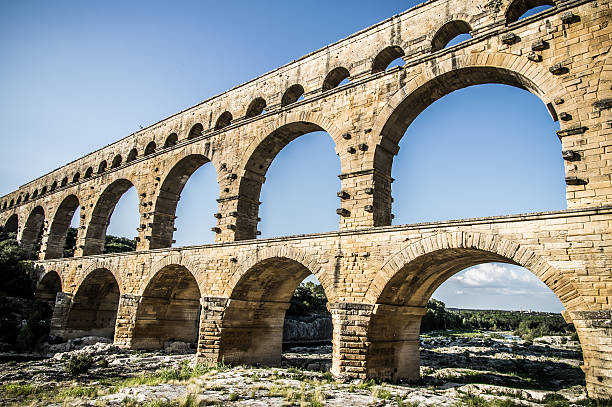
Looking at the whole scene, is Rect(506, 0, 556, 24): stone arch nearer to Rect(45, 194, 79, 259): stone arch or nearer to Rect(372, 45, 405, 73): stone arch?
Rect(372, 45, 405, 73): stone arch

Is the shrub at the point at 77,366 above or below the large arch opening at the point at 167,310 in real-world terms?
below

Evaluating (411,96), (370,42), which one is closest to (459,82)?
(411,96)

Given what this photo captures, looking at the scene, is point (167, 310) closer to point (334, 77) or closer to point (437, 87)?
point (334, 77)

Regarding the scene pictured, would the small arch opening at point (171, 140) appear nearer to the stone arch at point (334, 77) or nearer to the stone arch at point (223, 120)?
the stone arch at point (223, 120)

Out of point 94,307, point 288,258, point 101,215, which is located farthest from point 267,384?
point 101,215

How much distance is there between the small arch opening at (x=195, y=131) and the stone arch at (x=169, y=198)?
3.66ft

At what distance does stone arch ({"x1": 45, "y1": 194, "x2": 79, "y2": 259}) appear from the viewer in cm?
2481

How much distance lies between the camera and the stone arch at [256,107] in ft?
52.6

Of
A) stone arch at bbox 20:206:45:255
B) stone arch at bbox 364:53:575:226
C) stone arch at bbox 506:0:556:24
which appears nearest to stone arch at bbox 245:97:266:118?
stone arch at bbox 364:53:575:226

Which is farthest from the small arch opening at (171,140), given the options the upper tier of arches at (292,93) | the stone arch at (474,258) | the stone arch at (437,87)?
the stone arch at (474,258)

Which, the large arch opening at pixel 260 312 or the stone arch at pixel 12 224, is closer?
the large arch opening at pixel 260 312

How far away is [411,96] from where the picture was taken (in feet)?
38.1

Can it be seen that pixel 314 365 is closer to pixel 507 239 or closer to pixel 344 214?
pixel 344 214

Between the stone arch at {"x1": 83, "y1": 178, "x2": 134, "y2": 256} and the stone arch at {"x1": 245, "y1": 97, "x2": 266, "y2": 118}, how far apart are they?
28.7 ft
